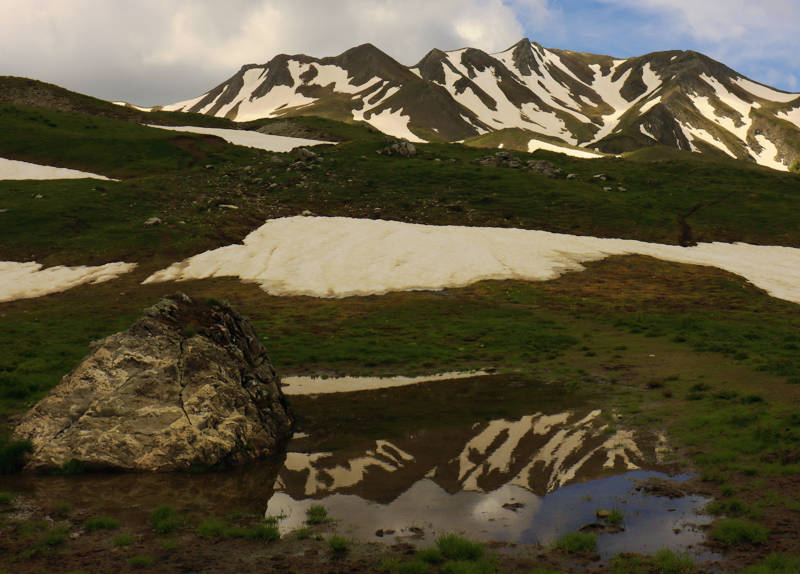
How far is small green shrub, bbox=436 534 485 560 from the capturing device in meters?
12.4

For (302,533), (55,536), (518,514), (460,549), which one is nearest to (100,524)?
(55,536)

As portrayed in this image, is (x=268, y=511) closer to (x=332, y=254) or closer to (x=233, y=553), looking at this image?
(x=233, y=553)

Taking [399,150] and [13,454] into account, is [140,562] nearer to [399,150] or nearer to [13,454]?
[13,454]

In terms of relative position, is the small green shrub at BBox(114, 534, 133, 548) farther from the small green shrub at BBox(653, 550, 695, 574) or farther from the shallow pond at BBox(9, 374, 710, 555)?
the small green shrub at BBox(653, 550, 695, 574)

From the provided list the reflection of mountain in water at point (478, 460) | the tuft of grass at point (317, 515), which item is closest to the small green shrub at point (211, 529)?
the tuft of grass at point (317, 515)

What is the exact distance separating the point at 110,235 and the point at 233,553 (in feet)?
193

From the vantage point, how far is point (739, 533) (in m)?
12.6

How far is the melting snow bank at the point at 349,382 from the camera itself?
2666 centimetres

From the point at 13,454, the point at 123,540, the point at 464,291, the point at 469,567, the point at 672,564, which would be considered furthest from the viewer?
the point at 464,291

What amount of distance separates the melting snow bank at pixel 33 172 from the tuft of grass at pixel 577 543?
95134mm

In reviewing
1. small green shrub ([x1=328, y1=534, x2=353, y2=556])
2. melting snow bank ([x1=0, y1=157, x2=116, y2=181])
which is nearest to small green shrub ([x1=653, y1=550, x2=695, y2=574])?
small green shrub ([x1=328, y1=534, x2=353, y2=556])

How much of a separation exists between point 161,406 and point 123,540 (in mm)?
5885

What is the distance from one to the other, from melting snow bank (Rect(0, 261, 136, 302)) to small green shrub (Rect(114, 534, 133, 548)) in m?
41.8

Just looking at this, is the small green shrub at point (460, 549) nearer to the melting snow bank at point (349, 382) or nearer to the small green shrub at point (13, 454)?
the small green shrub at point (13, 454)
